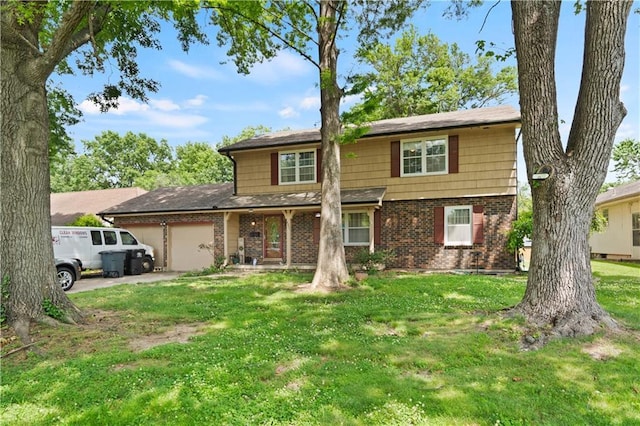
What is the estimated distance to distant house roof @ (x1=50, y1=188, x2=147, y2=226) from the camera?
22.0 m

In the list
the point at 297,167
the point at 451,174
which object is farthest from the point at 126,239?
the point at 451,174

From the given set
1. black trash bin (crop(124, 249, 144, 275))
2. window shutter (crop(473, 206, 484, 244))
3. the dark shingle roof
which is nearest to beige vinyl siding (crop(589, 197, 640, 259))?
window shutter (crop(473, 206, 484, 244))

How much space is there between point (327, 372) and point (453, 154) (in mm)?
10357

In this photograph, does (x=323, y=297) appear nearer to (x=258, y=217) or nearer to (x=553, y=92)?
(x=553, y=92)

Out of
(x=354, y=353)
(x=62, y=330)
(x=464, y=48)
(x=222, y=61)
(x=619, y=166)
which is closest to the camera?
(x=354, y=353)

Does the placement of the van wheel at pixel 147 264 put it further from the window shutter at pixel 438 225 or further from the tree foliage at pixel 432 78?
the tree foliage at pixel 432 78

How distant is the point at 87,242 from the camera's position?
11844 mm

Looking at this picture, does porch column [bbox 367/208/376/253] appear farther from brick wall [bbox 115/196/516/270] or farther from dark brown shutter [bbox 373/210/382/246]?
brick wall [bbox 115/196/516/270]

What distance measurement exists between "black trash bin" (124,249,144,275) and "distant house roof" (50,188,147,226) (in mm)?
10820

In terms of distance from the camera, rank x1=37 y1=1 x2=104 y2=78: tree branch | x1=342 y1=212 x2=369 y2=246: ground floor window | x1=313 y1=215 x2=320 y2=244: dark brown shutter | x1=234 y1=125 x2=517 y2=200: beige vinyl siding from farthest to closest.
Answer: x1=313 y1=215 x2=320 y2=244: dark brown shutter < x1=342 y1=212 x2=369 y2=246: ground floor window < x1=234 y1=125 x2=517 y2=200: beige vinyl siding < x1=37 y1=1 x2=104 y2=78: tree branch

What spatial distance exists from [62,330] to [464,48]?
96.7 ft

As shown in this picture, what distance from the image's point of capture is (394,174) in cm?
1287

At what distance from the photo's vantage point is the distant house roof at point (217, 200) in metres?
12.6

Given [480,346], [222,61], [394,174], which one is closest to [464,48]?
[394,174]
